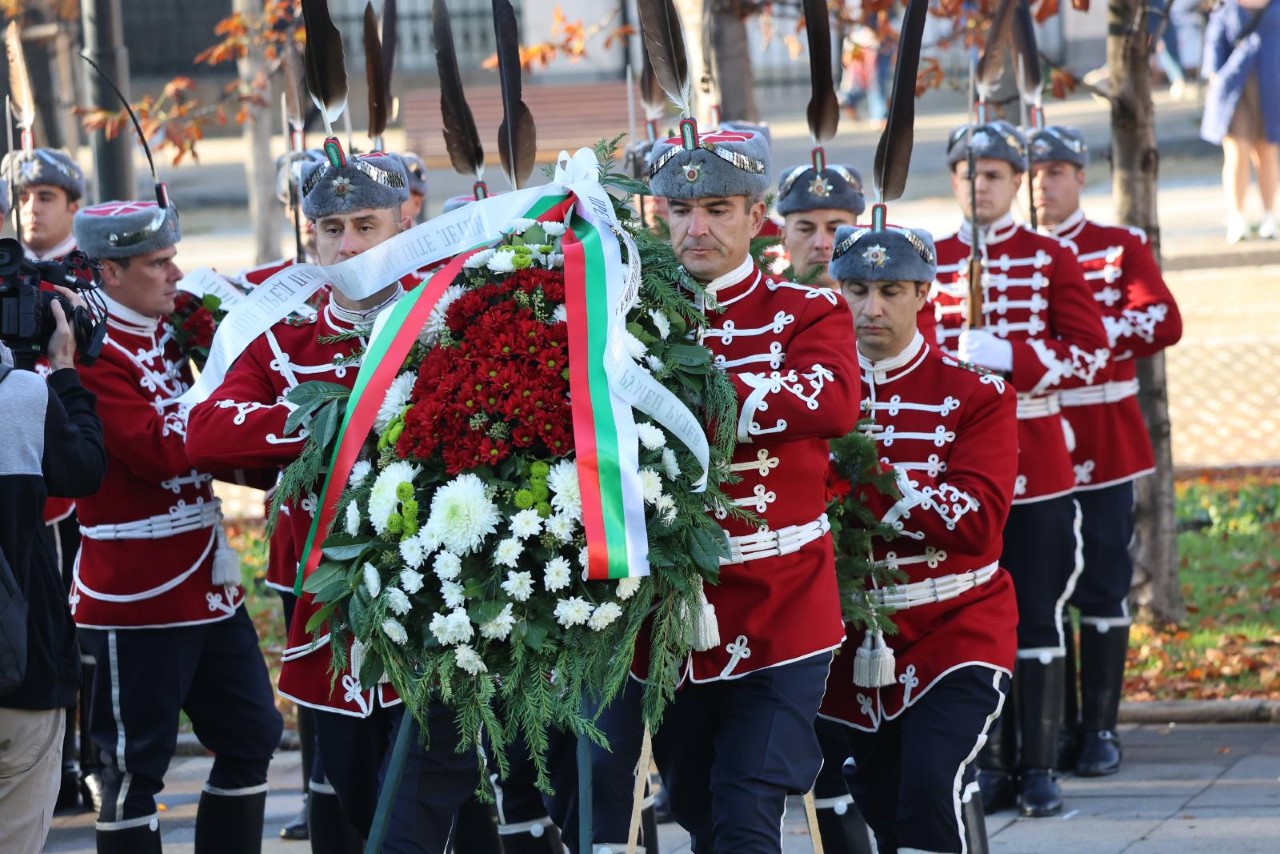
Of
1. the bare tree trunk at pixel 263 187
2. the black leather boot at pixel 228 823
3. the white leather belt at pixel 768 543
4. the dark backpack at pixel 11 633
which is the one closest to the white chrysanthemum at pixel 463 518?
the white leather belt at pixel 768 543

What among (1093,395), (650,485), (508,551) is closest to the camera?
(508,551)

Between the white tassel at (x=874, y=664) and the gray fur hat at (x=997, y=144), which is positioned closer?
the white tassel at (x=874, y=664)

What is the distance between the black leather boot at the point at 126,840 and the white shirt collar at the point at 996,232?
361 cm

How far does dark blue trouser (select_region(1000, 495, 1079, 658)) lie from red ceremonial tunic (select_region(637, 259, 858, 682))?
2.15 meters

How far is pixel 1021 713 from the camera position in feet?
23.9

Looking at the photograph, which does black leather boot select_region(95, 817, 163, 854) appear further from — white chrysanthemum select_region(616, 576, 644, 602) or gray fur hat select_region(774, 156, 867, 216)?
gray fur hat select_region(774, 156, 867, 216)

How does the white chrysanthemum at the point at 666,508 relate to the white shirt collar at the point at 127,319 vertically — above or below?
below

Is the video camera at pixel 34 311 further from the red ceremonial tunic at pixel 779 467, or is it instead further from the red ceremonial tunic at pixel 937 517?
the red ceremonial tunic at pixel 937 517

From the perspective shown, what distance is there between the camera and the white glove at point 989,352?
23.6 feet

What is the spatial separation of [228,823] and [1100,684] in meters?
3.32

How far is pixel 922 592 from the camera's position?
5.65 metres

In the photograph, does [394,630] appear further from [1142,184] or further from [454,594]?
[1142,184]

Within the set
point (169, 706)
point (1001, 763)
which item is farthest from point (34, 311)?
point (1001, 763)

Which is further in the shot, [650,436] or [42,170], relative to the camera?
→ [42,170]
